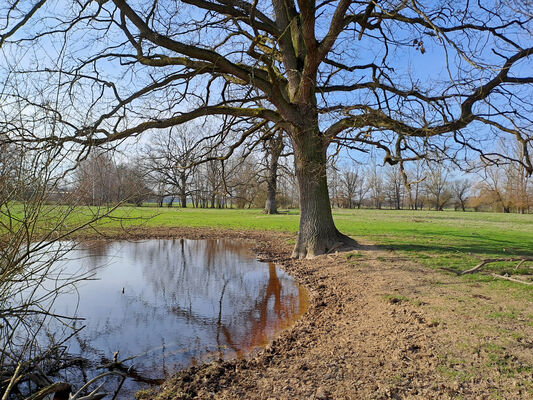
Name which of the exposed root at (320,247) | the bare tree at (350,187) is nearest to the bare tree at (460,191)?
the bare tree at (350,187)

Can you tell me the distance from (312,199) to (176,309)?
5.36 meters

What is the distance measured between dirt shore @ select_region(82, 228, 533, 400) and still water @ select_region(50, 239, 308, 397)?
0.57 metres

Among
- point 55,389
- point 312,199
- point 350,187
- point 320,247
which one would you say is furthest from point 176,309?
point 350,187

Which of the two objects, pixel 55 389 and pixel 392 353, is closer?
pixel 55 389

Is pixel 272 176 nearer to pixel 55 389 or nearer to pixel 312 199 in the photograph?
pixel 312 199

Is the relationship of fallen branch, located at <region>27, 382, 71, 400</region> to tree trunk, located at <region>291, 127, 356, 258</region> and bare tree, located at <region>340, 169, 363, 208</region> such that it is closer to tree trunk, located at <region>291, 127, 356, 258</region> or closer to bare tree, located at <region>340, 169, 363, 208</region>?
tree trunk, located at <region>291, 127, 356, 258</region>

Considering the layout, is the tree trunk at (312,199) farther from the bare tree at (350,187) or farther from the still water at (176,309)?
the bare tree at (350,187)

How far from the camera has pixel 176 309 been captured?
6.71 m

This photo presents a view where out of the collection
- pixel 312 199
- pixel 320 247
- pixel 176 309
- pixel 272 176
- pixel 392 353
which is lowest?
pixel 176 309

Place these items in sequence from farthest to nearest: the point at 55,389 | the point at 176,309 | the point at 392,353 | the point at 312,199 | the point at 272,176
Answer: the point at 272,176 < the point at 312,199 < the point at 176,309 < the point at 392,353 < the point at 55,389

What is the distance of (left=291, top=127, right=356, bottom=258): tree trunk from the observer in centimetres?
998

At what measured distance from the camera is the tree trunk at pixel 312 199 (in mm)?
9984

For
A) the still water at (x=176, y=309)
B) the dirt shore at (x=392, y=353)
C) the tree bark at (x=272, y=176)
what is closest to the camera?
Result: the dirt shore at (x=392, y=353)

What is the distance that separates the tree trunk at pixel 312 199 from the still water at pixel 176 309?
1343 millimetres
